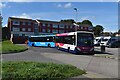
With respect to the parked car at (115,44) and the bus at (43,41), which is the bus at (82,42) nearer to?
the bus at (43,41)

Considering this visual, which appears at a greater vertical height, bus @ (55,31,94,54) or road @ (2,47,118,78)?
bus @ (55,31,94,54)

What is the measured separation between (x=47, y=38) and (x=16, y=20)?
50796 mm

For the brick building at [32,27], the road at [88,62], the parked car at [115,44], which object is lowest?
the road at [88,62]

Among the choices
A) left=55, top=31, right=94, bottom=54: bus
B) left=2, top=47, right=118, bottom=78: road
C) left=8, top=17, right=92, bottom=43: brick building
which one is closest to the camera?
left=2, top=47, right=118, bottom=78: road

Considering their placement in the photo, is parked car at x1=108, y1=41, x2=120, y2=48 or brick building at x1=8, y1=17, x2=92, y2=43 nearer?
parked car at x1=108, y1=41, x2=120, y2=48

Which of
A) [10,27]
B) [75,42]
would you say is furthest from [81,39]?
[10,27]

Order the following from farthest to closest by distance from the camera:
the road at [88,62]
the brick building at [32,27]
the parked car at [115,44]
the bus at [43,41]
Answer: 1. the brick building at [32,27]
2. the bus at [43,41]
3. the parked car at [115,44]
4. the road at [88,62]

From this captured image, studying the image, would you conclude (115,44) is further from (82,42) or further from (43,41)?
(82,42)

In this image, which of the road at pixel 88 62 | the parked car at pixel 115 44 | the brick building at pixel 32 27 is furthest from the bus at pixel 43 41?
the brick building at pixel 32 27

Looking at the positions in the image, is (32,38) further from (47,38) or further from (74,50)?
(74,50)

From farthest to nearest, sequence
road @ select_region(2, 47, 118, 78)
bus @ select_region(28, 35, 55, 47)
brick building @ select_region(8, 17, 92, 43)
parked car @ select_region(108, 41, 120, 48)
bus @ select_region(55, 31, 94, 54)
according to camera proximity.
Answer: brick building @ select_region(8, 17, 92, 43) → bus @ select_region(28, 35, 55, 47) → parked car @ select_region(108, 41, 120, 48) → bus @ select_region(55, 31, 94, 54) → road @ select_region(2, 47, 118, 78)

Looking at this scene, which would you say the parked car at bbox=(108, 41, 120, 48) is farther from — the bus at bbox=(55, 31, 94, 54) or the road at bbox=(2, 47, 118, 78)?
the road at bbox=(2, 47, 118, 78)

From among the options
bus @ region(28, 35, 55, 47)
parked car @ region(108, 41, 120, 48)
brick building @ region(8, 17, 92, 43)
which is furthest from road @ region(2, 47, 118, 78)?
brick building @ region(8, 17, 92, 43)

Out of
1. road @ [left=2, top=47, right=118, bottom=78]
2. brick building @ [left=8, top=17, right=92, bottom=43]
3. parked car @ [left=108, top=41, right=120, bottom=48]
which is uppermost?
brick building @ [left=8, top=17, right=92, bottom=43]
